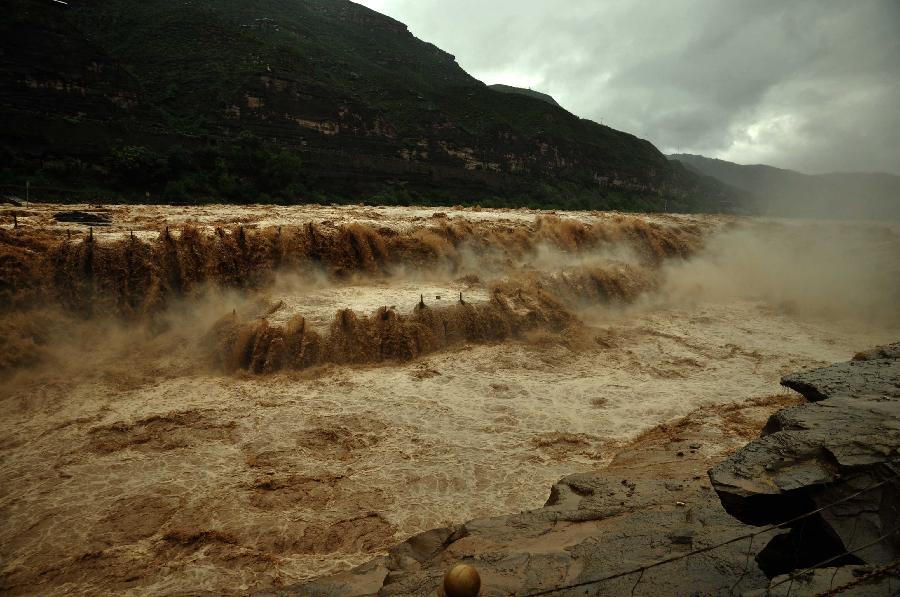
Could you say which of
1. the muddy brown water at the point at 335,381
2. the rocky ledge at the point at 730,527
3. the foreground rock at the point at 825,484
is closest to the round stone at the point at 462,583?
the rocky ledge at the point at 730,527

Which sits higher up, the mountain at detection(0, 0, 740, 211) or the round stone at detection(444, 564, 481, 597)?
the mountain at detection(0, 0, 740, 211)

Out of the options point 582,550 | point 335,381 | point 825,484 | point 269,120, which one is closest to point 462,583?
point 582,550

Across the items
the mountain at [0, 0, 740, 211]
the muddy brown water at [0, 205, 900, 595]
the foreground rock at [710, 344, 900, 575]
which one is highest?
the mountain at [0, 0, 740, 211]

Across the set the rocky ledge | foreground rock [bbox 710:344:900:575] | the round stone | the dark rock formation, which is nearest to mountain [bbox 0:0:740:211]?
the dark rock formation

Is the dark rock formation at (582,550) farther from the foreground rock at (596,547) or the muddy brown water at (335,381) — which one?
the muddy brown water at (335,381)

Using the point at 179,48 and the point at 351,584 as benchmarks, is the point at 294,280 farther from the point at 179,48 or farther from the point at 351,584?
the point at 179,48

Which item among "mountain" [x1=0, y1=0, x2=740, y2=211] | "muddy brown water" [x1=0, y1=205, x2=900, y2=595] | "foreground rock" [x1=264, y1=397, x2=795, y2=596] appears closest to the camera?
"foreground rock" [x1=264, y1=397, x2=795, y2=596]

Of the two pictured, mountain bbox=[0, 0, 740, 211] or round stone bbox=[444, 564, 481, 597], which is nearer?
round stone bbox=[444, 564, 481, 597]

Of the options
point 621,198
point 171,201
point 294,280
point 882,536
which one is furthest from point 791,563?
point 621,198

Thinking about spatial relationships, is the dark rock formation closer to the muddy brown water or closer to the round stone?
the round stone
